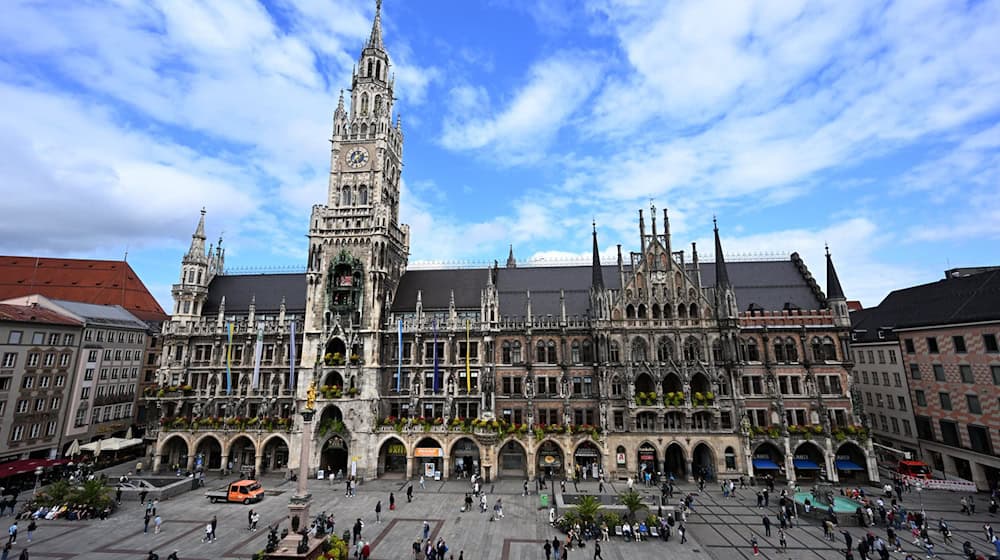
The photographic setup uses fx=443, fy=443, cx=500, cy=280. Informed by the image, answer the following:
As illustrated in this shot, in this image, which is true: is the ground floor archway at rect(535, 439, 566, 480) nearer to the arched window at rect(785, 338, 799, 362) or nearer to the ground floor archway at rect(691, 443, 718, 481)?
the ground floor archway at rect(691, 443, 718, 481)

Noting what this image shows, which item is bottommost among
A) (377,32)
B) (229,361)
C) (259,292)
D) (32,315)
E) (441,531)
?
(441,531)

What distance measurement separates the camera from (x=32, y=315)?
5284cm

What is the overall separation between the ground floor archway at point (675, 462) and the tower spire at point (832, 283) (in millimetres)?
25210

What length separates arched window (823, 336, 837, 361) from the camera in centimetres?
5025

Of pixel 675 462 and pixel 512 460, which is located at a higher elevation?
pixel 512 460

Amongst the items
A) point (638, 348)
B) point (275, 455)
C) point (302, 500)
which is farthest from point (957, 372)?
point (275, 455)

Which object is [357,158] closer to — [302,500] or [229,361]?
[229,361]

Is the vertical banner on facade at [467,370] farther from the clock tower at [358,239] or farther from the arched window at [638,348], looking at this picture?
the arched window at [638,348]

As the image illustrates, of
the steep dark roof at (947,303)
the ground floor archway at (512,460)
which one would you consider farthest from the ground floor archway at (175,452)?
the steep dark roof at (947,303)

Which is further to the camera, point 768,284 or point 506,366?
point 768,284

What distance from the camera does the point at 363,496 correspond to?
44906mm

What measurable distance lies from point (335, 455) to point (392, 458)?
22.6 feet

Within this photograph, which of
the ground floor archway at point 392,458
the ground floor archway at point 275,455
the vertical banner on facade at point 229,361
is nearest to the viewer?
the ground floor archway at point 392,458

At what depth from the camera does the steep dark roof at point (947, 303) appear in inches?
1784
